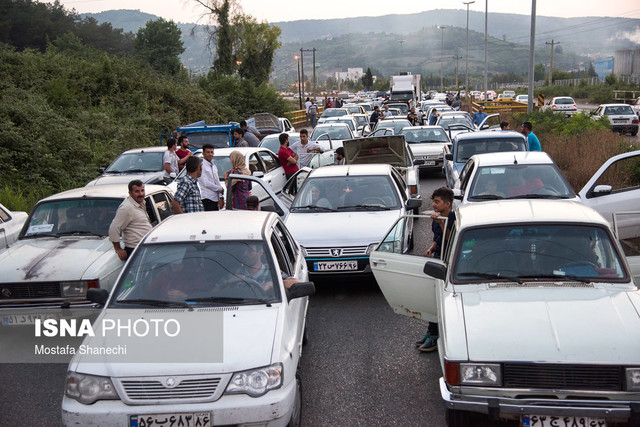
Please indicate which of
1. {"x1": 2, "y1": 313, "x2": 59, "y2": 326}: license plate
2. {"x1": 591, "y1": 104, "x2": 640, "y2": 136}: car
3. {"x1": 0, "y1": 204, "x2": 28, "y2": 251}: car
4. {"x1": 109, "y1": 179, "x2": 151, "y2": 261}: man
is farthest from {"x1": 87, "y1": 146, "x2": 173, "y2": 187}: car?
{"x1": 591, "y1": 104, "x2": 640, "y2": 136}: car

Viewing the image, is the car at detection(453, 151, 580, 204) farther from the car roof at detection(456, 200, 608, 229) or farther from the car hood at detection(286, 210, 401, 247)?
the car roof at detection(456, 200, 608, 229)

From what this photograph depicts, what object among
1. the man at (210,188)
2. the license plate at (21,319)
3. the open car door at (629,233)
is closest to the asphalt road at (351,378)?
the license plate at (21,319)

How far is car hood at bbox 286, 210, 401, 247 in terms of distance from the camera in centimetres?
829

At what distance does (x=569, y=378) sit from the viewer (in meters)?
4.16

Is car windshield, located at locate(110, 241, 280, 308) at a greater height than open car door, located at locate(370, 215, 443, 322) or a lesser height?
greater

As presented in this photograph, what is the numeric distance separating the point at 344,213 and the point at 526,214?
3898 mm

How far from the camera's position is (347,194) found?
9695mm

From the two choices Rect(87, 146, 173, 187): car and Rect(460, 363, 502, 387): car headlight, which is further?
Rect(87, 146, 173, 187): car

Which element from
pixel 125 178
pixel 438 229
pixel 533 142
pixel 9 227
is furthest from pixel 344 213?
pixel 533 142

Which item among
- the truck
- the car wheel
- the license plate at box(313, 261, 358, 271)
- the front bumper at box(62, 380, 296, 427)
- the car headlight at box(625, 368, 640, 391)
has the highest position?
the truck

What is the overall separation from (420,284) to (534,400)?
181cm

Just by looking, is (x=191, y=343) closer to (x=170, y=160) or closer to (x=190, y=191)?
(x=190, y=191)

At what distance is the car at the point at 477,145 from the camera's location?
13.9m

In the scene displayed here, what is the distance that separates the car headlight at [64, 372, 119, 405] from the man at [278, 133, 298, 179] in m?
9.19
